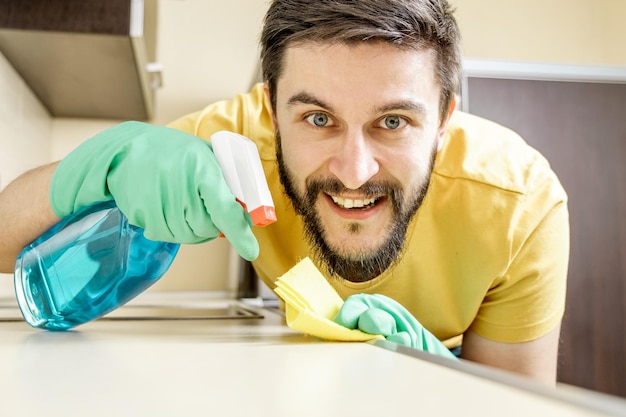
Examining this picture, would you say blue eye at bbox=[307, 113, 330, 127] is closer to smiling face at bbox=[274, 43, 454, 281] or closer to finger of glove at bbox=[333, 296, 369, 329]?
smiling face at bbox=[274, 43, 454, 281]

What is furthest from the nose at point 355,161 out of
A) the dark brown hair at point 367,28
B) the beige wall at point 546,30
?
the beige wall at point 546,30

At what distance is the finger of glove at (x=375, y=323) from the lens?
1.92 feet

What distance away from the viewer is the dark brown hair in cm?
77

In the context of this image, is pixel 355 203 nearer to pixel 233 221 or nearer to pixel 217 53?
pixel 233 221

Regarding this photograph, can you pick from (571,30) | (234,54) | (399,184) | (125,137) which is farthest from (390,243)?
(571,30)

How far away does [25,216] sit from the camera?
76cm

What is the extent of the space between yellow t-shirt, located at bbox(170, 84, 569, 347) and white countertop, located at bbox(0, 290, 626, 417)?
39 centimetres

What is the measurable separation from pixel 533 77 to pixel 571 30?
70cm

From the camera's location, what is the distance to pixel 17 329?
0.68 metres

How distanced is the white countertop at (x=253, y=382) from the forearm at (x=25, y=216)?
201 mm

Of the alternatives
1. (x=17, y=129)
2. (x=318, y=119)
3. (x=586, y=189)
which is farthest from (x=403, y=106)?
(x=586, y=189)

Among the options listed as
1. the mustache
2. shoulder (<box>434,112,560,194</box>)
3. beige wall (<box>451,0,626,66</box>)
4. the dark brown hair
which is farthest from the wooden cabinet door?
the mustache

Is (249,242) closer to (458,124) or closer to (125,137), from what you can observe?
(125,137)

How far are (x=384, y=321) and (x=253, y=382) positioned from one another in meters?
0.25
